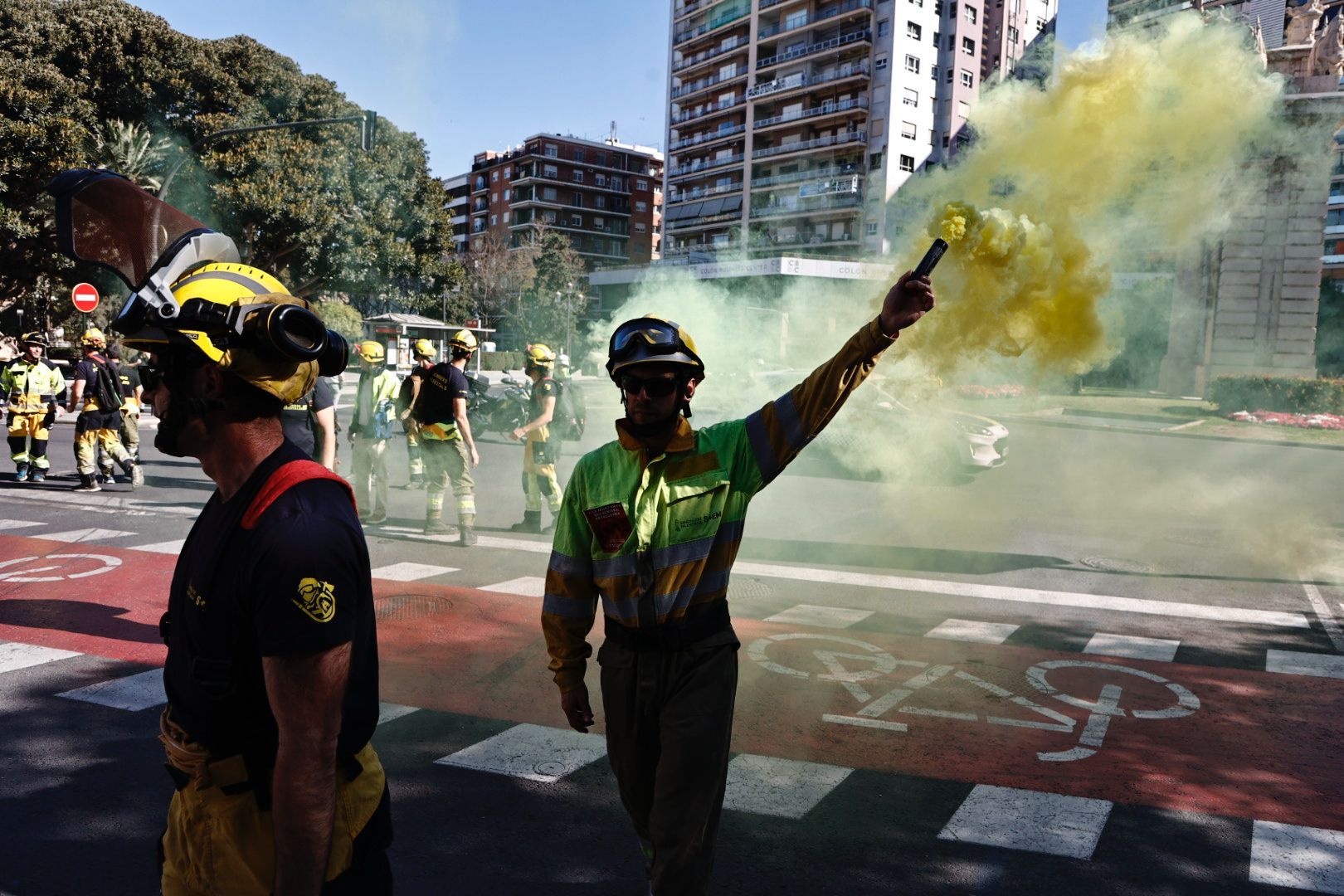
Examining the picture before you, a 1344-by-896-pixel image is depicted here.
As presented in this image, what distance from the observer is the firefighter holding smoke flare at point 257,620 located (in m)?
1.67

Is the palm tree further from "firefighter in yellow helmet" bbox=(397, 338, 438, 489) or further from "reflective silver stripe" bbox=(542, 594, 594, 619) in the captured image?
"reflective silver stripe" bbox=(542, 594, 594, 619)

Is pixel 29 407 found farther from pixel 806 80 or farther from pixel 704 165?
pixel 704 165

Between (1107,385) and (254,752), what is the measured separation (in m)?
34.2

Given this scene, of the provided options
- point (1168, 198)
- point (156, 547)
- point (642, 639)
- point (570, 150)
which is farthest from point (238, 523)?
point (570, 150)

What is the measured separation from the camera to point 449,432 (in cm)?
935

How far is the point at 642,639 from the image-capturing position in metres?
2.82

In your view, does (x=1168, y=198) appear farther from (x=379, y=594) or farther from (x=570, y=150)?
(x=570, y=150)

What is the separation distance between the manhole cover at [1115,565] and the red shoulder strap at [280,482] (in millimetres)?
8662

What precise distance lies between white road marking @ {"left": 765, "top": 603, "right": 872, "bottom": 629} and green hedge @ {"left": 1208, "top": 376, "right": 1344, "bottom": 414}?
22030 mm

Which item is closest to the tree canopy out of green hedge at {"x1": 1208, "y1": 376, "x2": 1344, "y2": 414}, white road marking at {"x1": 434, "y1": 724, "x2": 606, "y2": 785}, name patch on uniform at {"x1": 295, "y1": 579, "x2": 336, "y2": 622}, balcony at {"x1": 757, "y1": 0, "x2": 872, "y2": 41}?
white road marking at {"x1": 434, "y1": 724, "x2": 606, "y2": 785}

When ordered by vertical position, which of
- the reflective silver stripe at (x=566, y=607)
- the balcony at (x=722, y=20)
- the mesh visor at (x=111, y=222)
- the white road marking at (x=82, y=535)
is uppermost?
the balcony at (x=722, y=20)

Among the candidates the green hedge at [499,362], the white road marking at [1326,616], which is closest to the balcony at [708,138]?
the green hedge at [499,362]

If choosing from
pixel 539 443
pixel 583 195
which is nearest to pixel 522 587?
pixel 539 443

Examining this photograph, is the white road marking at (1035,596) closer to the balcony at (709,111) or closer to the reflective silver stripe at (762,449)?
the reflective silver stripe at (762,449)
